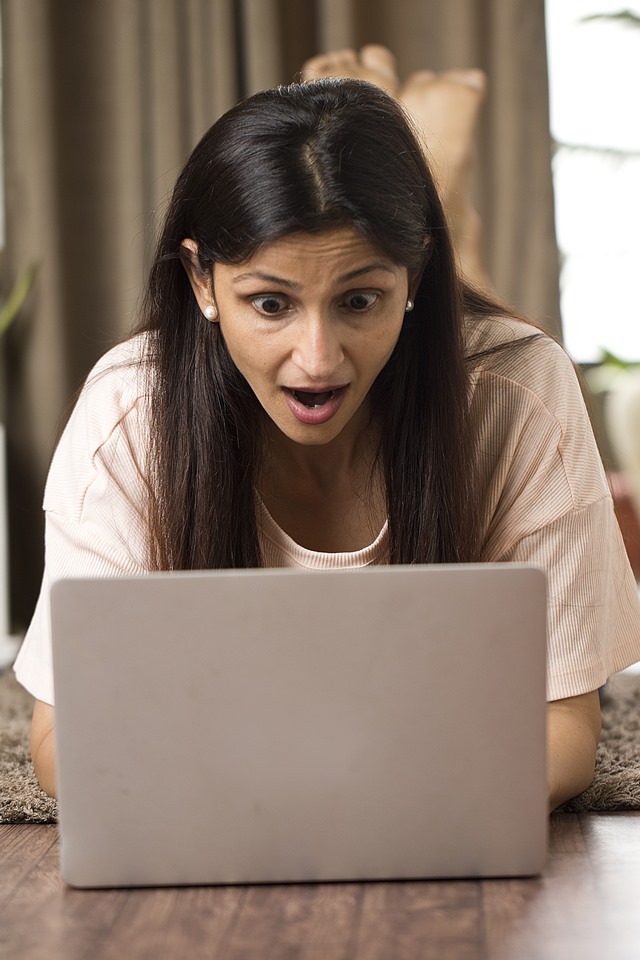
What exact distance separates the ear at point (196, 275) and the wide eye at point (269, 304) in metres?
0.10

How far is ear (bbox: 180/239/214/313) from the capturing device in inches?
52.1

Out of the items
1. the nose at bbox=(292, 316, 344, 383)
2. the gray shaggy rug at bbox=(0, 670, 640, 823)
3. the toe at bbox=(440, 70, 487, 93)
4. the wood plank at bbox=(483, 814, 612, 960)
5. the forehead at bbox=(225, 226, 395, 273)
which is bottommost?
the gray shaggy rug at bbox=(0, 670, 640, 823)

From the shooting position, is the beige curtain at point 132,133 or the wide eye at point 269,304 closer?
the wide eye at point 269,304

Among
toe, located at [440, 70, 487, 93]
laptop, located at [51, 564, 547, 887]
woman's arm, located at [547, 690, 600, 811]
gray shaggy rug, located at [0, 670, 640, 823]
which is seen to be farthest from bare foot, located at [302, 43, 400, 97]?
laptop, located at [51, 564, 547, 887]

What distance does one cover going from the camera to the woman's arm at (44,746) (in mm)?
1296

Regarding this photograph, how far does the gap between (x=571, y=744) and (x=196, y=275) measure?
24.3 inches

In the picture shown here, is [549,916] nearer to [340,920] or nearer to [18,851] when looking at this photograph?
[340,920]

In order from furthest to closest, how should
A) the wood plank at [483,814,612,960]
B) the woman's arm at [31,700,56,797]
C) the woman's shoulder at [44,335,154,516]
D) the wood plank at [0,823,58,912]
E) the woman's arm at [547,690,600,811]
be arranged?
the woman's shoulder at [44,335,154,516] → the woman's arm at [31,700,56,797] → the woman's arm at [547,690,600,811] → the wood plank at [0,823,58,912] → the wood plank at [483,814,612,960]

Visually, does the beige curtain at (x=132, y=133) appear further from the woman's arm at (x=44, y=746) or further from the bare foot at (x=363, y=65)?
the woman's arm at (x=44, y=746)

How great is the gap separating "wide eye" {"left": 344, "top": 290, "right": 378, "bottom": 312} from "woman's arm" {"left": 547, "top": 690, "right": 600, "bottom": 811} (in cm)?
44

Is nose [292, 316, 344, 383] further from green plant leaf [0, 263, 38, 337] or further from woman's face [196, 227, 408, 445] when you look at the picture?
green plant leaf [0, 263, 38, 337]

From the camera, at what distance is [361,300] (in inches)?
48.7

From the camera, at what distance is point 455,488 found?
1404 millimetres

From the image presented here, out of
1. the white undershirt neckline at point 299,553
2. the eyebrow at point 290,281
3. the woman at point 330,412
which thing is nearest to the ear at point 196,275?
the woman at point 330,412
